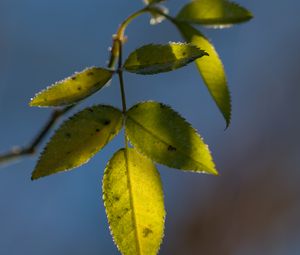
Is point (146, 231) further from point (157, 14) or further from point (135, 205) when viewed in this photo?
point (157, 14)

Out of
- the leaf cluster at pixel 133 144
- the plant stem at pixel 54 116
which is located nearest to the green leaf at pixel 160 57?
the leaf cluster at pixel 133 144

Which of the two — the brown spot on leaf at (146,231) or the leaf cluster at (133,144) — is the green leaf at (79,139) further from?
the brown spot on leaf at (146,231)

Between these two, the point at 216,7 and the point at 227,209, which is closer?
the point at 216,7

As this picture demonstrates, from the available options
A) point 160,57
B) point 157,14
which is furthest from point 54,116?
point 160,57

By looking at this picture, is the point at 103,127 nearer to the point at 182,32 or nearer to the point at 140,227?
the point at 140,227

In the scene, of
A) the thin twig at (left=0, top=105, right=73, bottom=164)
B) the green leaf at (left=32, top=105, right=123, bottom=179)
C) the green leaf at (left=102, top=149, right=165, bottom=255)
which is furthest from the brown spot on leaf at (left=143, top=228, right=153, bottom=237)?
the thin twig at (left=0, top=105, right=73, bottom=164)

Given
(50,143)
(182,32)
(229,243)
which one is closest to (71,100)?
(50,143)

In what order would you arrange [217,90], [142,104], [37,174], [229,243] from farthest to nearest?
[229,243], [217,90], [142,104], [37,174]
